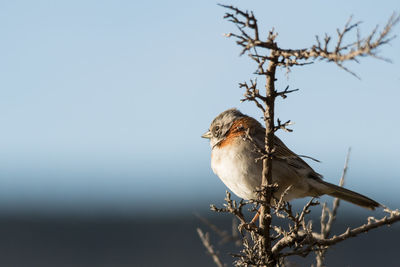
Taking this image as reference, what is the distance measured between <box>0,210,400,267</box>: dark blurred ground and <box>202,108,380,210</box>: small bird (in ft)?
32.2

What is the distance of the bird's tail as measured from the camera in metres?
5.39

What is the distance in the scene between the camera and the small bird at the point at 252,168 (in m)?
5.52

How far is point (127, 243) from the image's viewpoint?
67.5 ft

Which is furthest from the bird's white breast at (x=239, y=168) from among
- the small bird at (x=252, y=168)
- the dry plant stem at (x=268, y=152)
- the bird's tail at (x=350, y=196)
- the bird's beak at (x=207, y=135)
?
the dry plant stem at (x=268, y=152)

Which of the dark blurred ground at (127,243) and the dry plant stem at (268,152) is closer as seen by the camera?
the dry plant stem at (268,152)

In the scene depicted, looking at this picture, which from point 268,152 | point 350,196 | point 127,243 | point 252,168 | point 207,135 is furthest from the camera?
point 127,243

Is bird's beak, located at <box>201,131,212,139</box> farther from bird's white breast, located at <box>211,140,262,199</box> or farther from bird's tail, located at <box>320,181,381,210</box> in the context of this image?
bird's tail, located at <box>320,181,381,210</box>

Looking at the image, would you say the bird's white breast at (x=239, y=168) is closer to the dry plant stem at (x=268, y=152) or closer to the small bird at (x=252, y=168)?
the small bird at (x=252, y=168)

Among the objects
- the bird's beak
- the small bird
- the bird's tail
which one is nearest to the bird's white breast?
the small bird

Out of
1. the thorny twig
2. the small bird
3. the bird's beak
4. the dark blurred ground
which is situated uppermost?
the dark blurred ground

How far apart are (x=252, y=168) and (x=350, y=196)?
0.96 meters

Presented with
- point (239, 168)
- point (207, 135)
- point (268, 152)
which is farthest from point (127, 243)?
point (268, 152)

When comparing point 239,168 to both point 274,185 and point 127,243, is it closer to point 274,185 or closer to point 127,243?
point 274,185

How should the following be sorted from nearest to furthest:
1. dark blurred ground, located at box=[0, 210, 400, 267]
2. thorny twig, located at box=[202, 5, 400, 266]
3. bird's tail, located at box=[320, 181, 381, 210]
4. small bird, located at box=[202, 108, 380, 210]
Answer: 1. thorny twig, located at box=[202, 5, 400, 266]
2. bird's tail, located at box=[320, 181, 381, 210]
3. small bird, located at box=[202, 108, 380, 210]
4. dark blurred ground, located at box=[0, 210, 400, 267]
